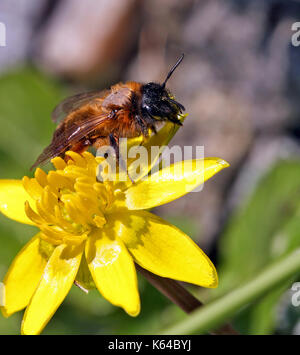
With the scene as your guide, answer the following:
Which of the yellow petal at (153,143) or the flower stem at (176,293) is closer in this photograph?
the flower stem at (176,293)

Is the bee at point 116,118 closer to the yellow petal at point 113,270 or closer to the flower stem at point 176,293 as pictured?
the yellow petal at point 113,270

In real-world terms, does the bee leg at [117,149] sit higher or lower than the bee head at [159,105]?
lower

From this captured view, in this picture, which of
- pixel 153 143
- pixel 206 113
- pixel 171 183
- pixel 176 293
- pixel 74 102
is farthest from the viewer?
pixel 206 113

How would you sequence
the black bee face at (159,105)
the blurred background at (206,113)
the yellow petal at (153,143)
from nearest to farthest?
the black bee face at (159,105)
the yellow petal at (153,143)
the blurred background at (206,113)

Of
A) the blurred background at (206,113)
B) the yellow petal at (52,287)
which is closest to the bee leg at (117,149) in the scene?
the yellow petal at (52,287)

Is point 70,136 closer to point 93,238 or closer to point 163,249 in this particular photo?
point 93,238

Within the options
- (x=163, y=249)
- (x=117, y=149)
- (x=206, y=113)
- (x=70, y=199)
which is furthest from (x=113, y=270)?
(x=206, y=113)

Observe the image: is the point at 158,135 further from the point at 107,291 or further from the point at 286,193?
the point at 286,193
